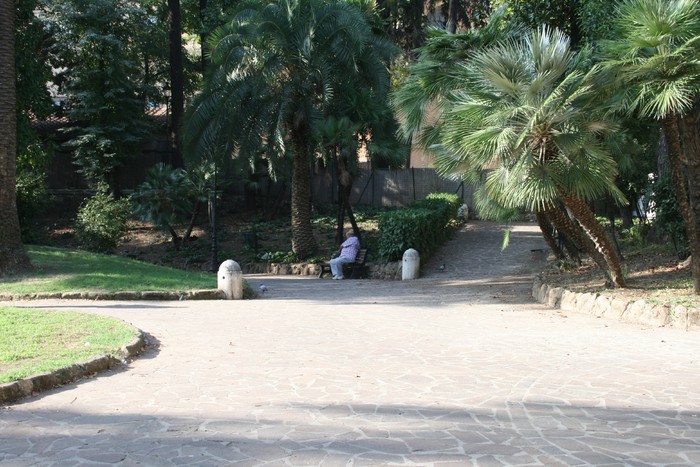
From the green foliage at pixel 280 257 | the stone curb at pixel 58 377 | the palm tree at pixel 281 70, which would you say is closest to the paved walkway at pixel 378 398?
the stone curb at pixel 58 377

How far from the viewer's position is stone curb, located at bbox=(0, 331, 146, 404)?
6.27 meters

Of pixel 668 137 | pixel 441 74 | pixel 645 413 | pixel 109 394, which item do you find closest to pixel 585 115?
pixel 668 137

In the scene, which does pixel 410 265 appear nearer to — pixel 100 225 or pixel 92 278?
pixel 92 278

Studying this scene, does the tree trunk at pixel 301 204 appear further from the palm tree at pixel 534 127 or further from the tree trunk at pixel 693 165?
the tree trunk at pixel 693 165

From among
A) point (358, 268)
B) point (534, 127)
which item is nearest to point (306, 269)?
point (358, 268)

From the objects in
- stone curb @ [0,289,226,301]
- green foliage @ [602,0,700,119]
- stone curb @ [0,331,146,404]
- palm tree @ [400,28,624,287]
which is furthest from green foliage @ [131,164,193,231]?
stone curb @ [0,331,146,404]

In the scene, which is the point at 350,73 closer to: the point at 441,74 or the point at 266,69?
the point at 266,69

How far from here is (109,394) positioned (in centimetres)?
665

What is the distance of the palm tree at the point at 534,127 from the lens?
37.5 feet

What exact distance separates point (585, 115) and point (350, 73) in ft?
45.4

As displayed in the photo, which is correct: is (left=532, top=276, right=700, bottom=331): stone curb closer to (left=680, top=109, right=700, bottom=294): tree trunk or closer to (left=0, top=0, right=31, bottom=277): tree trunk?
(left=680, top=109, right=700, bottom=294): tree trunk

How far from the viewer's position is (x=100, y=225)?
2823 cm

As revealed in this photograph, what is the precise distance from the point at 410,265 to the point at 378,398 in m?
14.1

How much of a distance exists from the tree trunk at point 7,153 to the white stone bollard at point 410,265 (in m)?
9.55
